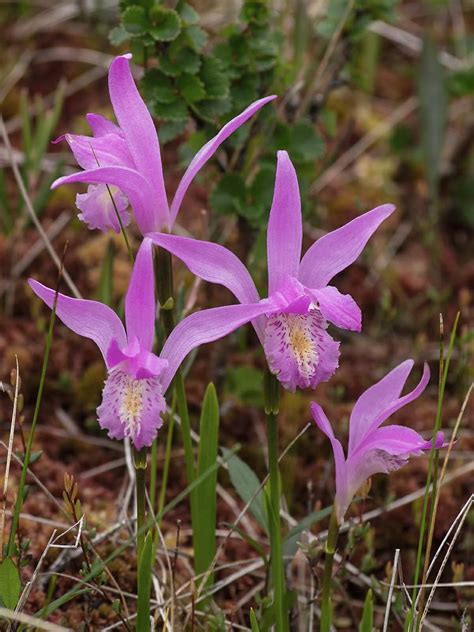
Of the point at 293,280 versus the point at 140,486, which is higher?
the point at 293,280

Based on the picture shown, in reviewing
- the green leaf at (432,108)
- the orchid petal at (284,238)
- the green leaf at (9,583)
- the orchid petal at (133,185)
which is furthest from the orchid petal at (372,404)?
the green leaf at (432,108)

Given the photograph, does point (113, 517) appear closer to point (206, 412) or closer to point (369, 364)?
point (206, 412)

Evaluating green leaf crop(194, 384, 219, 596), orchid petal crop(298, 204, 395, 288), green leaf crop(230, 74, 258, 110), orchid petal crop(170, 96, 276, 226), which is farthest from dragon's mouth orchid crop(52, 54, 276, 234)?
green leaf crop(230, 74, 258, 110)

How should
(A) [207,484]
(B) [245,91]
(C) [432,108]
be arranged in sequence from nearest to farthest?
1. (A) [207,484]
2. (B) [245,91]
3. (C) [432,108]

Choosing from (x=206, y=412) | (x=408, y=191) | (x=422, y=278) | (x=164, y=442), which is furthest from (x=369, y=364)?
(x=206, y=412)

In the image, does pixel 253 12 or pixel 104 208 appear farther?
pixel 253 12

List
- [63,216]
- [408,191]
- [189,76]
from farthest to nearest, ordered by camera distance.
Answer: [408,191]
[63,216]
[189,76]

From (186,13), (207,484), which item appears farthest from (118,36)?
(207,484)

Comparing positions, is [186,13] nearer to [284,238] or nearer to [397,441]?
[284,238]
